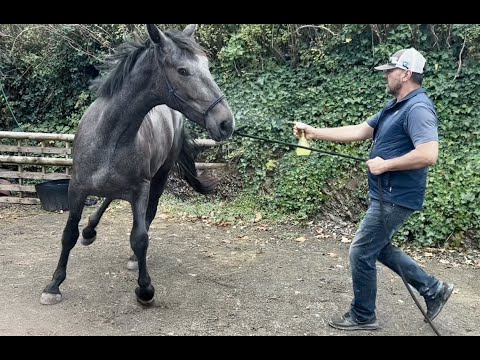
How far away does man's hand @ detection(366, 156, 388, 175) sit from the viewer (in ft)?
10.8

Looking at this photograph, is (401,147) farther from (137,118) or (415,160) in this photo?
(137,118)

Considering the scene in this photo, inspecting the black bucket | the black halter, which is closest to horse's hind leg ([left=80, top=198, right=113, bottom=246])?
the black halter


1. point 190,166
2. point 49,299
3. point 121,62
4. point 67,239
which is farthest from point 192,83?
point 190,166

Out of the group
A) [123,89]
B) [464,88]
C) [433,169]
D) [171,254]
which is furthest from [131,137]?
[464,88]

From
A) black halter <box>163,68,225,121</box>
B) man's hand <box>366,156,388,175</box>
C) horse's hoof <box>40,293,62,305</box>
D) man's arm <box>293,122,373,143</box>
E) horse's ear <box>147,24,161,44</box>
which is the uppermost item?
horse's ear <box>147,24,161,44</box>

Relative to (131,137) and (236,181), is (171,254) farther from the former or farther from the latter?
(236,181)

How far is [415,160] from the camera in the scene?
10.3 feet

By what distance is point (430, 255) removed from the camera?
586cm

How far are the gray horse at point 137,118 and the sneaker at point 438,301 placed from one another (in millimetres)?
2140

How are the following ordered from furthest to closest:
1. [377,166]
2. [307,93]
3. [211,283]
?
[307,93] → [211,283] → [377,166]

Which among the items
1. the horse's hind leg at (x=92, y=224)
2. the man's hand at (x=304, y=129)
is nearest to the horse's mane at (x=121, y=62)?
the man's hand at (x=304, y=129)

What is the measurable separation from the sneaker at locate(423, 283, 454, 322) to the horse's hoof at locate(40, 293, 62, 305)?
3142 millimetres

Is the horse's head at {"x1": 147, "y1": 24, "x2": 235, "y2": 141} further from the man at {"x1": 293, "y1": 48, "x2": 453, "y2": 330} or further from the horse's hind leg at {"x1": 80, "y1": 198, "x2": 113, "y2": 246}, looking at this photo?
the horse's hind leg at {"x1": 80, "y1": 198, "x2": 113, "y2": 246}

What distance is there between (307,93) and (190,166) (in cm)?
301
